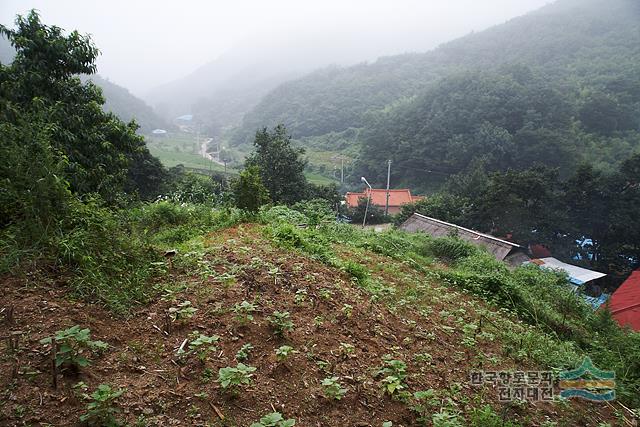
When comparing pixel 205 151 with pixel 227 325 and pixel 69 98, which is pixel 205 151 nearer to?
pixel 69 98

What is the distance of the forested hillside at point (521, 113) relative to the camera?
32688 mm

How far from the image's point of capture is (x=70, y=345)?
215 centimetres

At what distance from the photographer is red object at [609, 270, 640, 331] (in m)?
9.63

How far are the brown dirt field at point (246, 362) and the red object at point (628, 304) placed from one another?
8043 millimetres

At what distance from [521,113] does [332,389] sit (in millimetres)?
40357

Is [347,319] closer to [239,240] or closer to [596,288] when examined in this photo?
[239,240]

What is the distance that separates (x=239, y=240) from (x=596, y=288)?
17.2 meters

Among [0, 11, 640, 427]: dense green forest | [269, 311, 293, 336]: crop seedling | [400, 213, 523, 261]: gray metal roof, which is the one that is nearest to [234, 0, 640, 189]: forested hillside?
[400, 213, 523, 261]: gray metal roof

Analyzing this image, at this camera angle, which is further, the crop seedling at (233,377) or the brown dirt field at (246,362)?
the crop seedling at (233,377)

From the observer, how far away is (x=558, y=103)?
118 ft

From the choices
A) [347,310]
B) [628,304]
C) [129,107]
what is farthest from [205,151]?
[347,310]

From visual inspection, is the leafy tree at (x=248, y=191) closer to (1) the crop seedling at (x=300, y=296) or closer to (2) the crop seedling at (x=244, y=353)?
(1) the crop seedling at (x=300, y=296)

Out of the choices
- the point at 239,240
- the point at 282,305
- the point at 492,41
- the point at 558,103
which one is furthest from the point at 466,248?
the point at 492,41

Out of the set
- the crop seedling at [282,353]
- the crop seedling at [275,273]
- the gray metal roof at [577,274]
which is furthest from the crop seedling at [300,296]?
the gray metal roof at [577,274]
